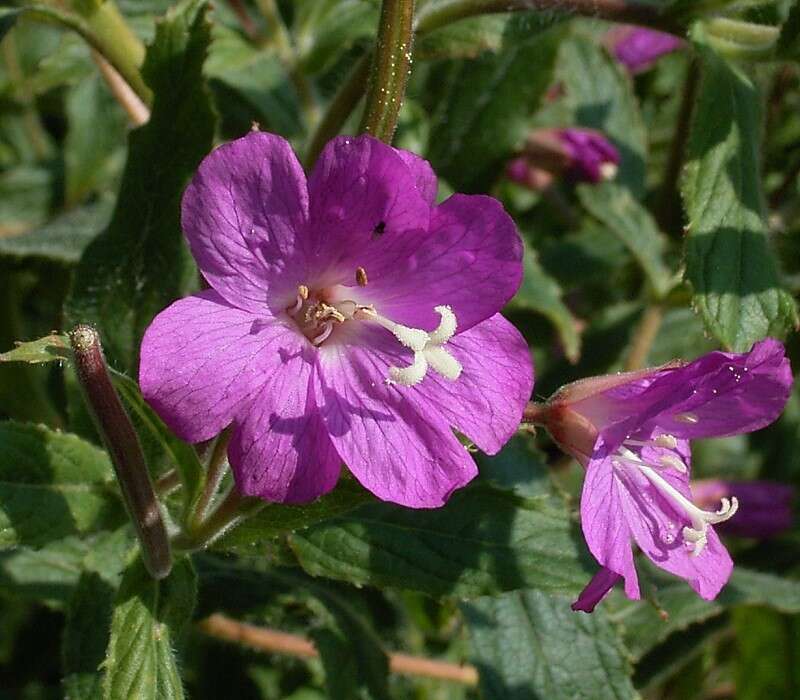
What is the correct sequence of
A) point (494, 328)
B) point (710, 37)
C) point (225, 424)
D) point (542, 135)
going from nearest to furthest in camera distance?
1. point (225, 424)
2. point (494, 328)
3. point (710, 37)
4. point (542, 135)

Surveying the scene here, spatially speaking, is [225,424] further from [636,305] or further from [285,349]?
[636,305]

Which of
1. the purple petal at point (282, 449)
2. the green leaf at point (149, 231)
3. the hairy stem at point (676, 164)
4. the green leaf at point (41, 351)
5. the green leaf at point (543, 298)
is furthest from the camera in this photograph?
the hairy stem at point (676, 164)

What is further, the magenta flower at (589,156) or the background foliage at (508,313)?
the magenta flower at (589,156)

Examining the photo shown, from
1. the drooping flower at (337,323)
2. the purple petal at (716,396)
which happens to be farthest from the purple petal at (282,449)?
the purple petal at (716,396)

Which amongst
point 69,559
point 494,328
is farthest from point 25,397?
point 494,328

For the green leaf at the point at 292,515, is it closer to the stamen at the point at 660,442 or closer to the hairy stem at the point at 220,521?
the hairy stem at the point at 220,521

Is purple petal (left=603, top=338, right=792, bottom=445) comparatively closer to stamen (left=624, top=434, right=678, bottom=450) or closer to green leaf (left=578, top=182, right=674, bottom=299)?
stamen (left=624, top=434, right=678, bottom=450)
